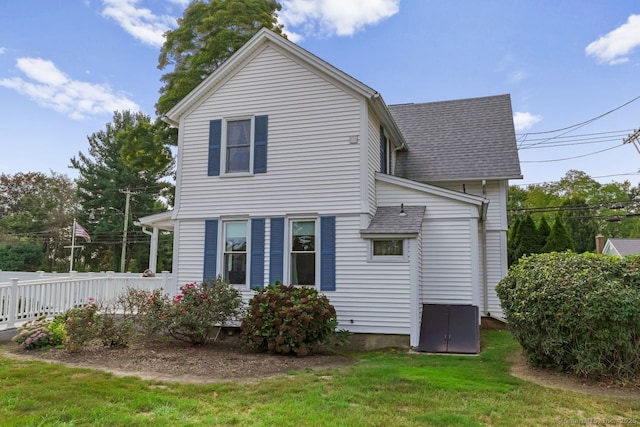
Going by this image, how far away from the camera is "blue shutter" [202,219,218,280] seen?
403 inches

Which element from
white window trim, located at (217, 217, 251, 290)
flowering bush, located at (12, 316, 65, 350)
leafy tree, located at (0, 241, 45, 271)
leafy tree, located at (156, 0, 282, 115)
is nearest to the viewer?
flowering bush, located at (12, 316, 65, 350)

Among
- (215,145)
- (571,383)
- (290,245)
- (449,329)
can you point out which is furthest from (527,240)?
(215,145)

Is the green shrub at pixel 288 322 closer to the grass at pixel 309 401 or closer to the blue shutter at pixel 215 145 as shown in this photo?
the grass at pixel 309 401

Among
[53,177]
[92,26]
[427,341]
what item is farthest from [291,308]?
[53,177]

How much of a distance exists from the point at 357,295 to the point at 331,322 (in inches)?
47.7

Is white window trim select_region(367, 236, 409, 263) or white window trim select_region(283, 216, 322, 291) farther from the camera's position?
white window trim select_region(283, 216, 322, 291)

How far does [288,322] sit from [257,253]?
2.65 metres

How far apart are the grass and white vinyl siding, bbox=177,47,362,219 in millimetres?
4501

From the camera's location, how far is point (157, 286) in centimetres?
1161

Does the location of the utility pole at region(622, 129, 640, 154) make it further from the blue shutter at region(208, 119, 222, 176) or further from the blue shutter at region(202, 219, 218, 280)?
the blue shutter at region(202, 219, 218, 280)

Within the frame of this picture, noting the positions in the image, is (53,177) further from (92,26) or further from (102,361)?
(102,361)

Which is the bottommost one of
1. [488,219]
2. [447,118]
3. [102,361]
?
[102,361]

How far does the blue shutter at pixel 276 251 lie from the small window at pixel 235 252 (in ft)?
2.49

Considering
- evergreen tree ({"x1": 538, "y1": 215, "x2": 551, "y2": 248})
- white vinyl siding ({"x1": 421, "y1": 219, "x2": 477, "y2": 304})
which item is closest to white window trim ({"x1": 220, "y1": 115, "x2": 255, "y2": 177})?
white vinyl siding ({"x1": 421, "y1": 219, "x2": 477, "y2": 304})
